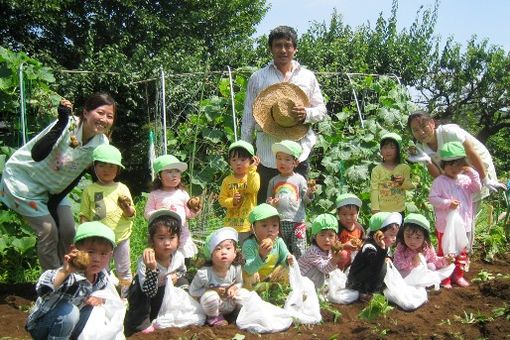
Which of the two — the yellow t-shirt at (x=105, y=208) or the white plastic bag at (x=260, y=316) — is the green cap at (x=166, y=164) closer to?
the yellow t-shirt at (x=105, y=208)

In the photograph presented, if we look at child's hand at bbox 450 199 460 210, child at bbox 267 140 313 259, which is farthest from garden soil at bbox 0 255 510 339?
child at bbox 267 140 313 259

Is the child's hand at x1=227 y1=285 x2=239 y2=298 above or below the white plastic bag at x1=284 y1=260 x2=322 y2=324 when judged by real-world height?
above

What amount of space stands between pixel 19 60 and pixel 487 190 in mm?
4456

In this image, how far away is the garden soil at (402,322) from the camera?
3812 millimetres

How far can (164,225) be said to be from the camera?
3.98 meters

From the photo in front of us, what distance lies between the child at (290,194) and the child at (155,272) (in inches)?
41.6

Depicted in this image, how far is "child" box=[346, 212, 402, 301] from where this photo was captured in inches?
175

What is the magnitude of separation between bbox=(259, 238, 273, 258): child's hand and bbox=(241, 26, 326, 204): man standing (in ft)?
3.83

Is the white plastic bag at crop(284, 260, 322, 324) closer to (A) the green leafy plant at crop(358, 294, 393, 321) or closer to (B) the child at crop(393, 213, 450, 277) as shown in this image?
(A) the green leafy plant at crop(358, 294, 393, 321)

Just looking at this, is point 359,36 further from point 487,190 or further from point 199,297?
point 199,297

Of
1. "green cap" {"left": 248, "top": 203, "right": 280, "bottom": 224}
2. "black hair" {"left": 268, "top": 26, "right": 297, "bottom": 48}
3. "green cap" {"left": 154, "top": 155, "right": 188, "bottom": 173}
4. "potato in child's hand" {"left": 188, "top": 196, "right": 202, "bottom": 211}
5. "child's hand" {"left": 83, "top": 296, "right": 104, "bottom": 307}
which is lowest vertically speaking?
"child's hand" {"left": 83, "top": 296, "right": 104, "bottom": 307}

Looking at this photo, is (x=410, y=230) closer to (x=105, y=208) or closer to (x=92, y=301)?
(x=105, y=208)

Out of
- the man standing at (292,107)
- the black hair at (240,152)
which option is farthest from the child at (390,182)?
the black hair at (240,152)

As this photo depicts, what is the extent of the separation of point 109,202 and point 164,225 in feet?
1.89
